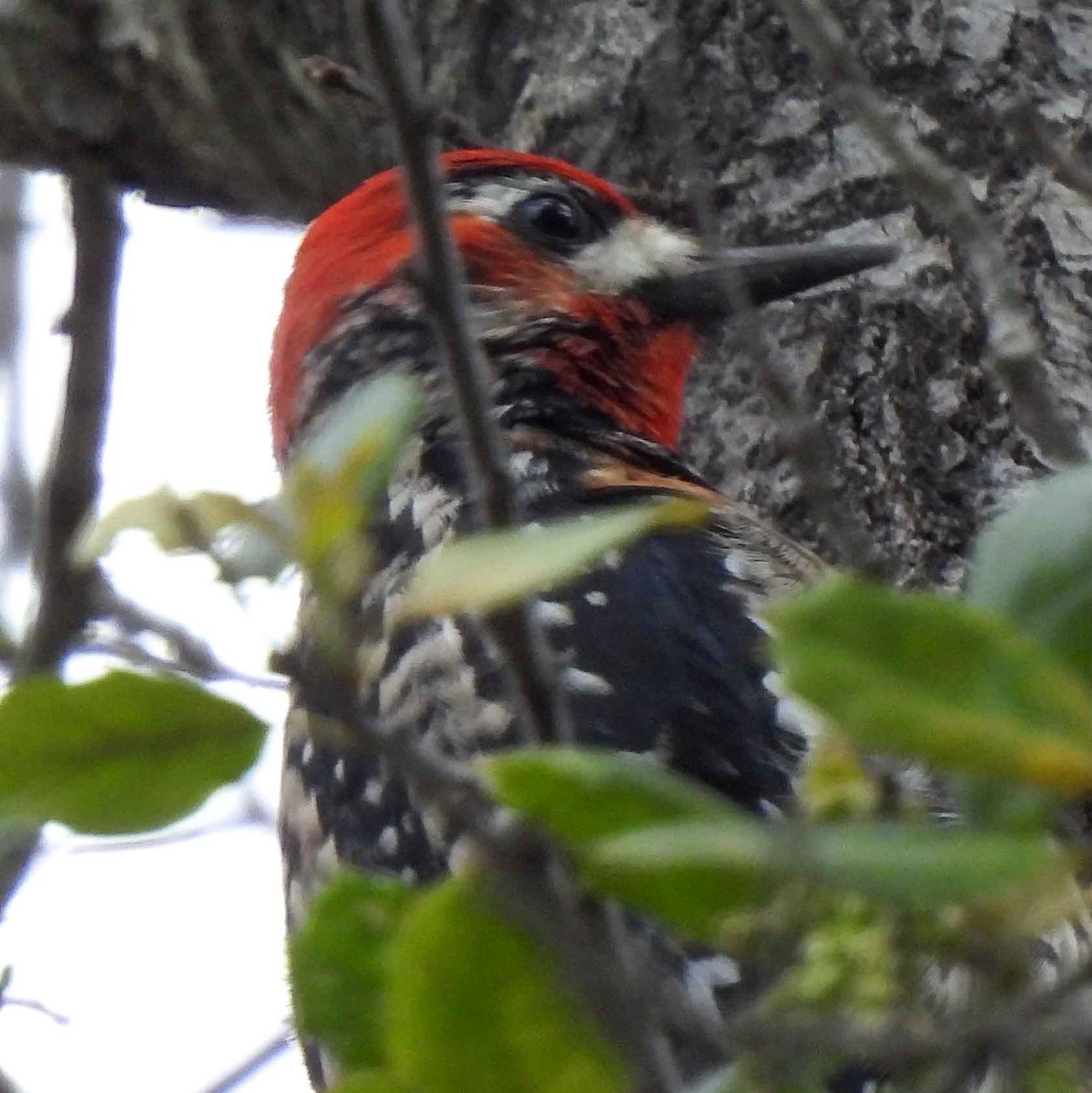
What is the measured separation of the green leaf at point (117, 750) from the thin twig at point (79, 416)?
0.47 meters

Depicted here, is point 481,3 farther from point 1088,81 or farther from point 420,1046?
point 420,1046

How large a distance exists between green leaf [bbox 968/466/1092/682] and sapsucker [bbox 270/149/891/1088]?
1.45 feet

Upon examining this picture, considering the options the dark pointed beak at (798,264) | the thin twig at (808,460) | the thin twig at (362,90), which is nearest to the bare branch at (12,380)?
the thin twig at (362,90)

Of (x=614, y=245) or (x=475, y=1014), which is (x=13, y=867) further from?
(x=614, y=245)

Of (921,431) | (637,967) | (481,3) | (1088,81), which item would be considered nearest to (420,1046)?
(637,967)

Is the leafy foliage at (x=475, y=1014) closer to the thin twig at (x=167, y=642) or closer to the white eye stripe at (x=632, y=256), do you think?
the thin twig at (x=167, y=642)

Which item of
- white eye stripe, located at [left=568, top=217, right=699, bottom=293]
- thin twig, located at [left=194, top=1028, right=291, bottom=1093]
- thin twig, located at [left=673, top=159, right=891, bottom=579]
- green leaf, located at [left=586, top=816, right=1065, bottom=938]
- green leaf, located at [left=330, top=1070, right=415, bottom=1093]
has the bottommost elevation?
thin twig, located at [left=194, top=1028, right=291, bottom=1093]

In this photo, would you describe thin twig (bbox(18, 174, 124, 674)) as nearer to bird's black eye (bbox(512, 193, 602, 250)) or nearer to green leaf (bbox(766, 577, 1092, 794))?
bird's black eye (bbox(512, 193, 602, 250))

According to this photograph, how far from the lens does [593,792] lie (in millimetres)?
629

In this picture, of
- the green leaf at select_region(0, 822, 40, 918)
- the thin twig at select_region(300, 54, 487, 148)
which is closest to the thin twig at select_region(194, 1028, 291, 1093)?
the green leaf at select_region(0, 822, 40, 918)

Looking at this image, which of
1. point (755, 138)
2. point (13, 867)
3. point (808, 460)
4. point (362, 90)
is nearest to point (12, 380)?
point (362, 90)

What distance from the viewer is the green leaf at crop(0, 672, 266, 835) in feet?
2.33

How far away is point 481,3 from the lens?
2404 millimetres

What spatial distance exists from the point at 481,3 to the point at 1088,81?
742mm
